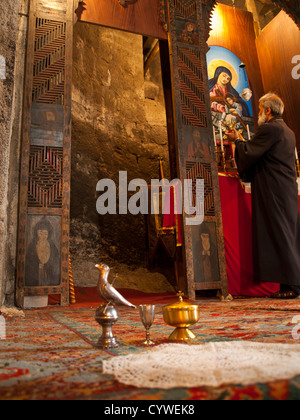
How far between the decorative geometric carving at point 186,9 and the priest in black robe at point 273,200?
2024 mm

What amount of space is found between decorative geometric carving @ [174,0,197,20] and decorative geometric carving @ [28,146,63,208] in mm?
2968

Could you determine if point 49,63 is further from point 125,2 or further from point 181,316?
point 181,316

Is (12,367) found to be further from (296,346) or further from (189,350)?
(296,346)

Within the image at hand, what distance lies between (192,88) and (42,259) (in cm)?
318

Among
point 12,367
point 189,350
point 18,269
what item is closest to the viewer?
point 12,367

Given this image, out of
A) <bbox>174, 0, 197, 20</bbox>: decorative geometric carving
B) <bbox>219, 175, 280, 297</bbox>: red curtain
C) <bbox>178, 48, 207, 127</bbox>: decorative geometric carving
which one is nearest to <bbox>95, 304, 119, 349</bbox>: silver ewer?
<bbox>219, 175, 280, 297</bbox>: red curtain

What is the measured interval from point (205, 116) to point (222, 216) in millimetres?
1470

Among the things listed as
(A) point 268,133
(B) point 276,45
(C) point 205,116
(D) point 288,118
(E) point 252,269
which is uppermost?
(B) point 276,45

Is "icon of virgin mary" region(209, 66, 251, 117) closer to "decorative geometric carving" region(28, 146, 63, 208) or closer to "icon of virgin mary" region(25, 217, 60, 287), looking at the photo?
"decorative geometric carving" region(28, 146, 63, 208)

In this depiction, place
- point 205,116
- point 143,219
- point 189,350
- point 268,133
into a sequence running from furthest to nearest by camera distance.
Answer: point 143,219 → point 205,116 → point 268,133 → point 189,350

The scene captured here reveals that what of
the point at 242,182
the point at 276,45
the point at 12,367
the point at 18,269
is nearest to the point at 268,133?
the point at 242,182

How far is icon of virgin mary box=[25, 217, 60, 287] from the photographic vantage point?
3.65 metres

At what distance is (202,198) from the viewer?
455 cm

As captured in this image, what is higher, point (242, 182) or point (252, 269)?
point (242, 182)
